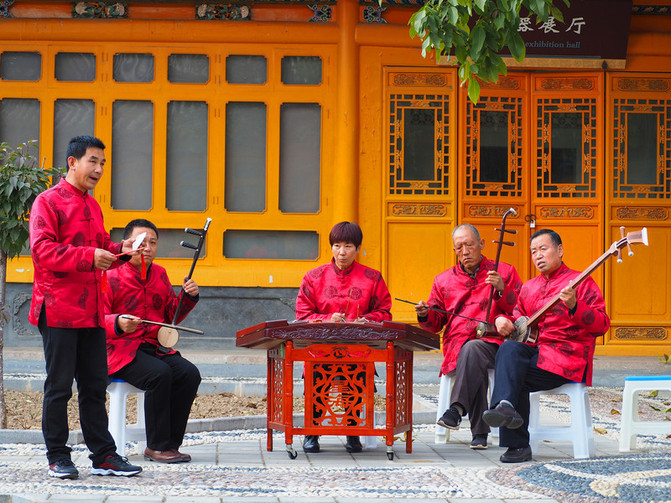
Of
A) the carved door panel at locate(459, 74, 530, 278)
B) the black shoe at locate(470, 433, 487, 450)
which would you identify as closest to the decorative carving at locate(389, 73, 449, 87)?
the carved door panel at locate(459, 74, 530, 278)

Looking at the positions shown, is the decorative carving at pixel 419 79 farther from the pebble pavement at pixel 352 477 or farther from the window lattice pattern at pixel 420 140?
the pebble pavement at pixel 352 477

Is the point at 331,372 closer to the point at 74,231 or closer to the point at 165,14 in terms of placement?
the point at 74,231

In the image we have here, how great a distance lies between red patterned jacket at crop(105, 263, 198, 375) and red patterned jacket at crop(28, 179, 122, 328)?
488mm

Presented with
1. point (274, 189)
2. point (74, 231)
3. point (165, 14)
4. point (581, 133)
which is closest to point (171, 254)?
point (274, 189)

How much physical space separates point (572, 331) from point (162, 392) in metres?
2.23

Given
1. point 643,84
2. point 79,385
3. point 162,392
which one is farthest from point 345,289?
point 643,84

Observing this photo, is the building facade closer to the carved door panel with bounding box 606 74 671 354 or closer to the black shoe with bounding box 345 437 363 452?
the carved door panel with bounding box 606 74 671 354

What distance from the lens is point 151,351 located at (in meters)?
5.34

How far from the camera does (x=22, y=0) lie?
31.7 ft

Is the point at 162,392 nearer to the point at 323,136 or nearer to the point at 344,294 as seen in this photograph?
the point at 344,294

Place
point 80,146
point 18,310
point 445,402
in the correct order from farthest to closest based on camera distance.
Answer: point 18,310, point 445,402, point 80,146

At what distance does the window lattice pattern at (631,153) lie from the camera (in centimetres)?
985

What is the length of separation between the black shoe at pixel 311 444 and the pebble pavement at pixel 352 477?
0.05 meters

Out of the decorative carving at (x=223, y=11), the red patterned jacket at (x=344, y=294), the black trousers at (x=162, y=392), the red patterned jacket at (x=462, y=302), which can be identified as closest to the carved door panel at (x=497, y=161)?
the decorative carving at (x=223, y=11)
